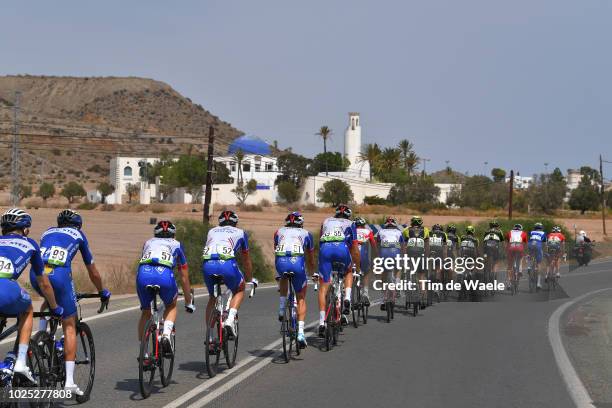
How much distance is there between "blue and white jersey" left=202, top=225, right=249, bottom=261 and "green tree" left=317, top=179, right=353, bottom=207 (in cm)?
10150

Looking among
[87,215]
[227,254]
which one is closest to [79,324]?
[227,254]

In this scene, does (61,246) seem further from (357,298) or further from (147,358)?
(357,298)

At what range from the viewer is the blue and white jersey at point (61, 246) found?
29.6 ft

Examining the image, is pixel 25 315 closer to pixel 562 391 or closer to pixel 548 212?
pixel 562 391

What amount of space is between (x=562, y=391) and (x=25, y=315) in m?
6.21

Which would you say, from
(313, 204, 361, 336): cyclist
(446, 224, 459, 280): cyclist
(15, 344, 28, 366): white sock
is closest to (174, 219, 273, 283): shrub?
(446, 224, 459, 280): cyclist

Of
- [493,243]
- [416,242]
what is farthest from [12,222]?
[493,243]

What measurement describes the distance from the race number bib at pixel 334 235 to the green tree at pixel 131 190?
354 ft

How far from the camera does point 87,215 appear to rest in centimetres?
8769

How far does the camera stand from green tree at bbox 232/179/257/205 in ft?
363

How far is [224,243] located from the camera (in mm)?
11445

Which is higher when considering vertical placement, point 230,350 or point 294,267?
point 294,267

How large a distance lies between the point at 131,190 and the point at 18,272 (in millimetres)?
114770

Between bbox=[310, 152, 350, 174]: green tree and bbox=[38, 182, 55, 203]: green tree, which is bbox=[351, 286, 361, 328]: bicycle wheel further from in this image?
bbox=[310, 152, 350, 174]: green tree
